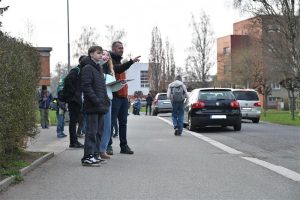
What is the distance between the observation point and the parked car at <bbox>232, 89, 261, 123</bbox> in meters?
25.9

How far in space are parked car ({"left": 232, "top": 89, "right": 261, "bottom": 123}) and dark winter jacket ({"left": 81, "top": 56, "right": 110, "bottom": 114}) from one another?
17.1 meters

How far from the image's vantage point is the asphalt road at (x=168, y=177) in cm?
692

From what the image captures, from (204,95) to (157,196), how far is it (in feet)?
39.1

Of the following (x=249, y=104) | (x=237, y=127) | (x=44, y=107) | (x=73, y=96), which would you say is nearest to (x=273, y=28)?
(x=249, y=104)

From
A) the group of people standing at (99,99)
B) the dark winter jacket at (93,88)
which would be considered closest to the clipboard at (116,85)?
the group of people standing at (99,99)

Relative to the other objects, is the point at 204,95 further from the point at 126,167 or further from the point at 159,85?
the point at 159,85

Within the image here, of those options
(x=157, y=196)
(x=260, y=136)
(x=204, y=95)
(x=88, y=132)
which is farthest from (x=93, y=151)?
(x=204, y=95)

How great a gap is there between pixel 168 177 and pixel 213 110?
10293 mm

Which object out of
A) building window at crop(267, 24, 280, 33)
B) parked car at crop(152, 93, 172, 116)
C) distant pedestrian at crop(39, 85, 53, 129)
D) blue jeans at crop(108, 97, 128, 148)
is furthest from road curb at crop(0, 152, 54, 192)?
building window at crop(267, 24, 280, 33)

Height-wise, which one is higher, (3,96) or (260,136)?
(3,96)

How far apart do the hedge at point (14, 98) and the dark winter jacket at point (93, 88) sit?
38.6 inches

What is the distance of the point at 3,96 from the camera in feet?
24.4

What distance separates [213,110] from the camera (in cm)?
1825

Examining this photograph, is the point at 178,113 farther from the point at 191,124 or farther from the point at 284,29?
the point at 284,29
